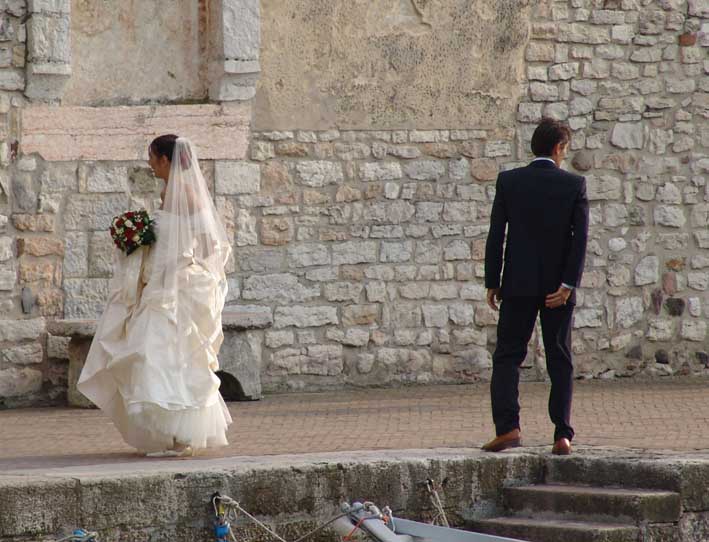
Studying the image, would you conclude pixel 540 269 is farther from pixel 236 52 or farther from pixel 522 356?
pixel 236 52

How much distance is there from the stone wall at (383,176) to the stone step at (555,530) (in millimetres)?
3844

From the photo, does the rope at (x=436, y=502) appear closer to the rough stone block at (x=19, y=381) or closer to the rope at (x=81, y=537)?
the rope at (x=81, y=537)

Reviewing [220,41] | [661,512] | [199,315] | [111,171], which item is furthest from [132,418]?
[220,41]

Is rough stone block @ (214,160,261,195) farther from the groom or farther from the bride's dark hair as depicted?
the groom

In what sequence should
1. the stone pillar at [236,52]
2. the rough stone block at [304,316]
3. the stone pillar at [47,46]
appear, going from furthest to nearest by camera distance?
the rough stone block at [304,316], the stone pillar at [236,52], the stone pillar at [47,46]

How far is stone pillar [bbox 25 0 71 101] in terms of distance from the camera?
10031 millimetres

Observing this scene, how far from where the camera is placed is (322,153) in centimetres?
1090

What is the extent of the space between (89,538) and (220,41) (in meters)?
5.47

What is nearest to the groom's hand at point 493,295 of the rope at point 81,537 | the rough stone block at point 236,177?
the rope at point 81,537

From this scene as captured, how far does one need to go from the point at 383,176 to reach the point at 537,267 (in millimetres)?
4078

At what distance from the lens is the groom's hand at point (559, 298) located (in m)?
6.99

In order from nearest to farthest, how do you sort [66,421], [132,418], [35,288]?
[132,418] < [66,421] < [35,288]

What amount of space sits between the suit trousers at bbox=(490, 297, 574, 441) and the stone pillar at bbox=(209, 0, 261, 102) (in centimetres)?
408

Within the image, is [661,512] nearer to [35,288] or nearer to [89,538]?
[89,538]
